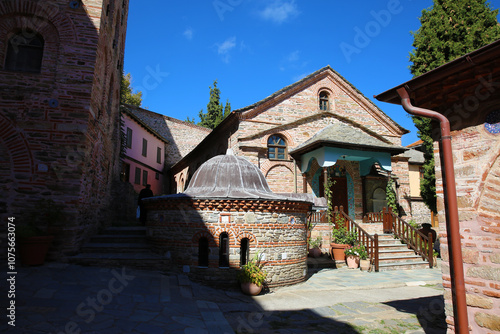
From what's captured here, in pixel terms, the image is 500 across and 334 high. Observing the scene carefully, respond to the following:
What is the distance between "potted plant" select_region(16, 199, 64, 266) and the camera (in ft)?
22.6

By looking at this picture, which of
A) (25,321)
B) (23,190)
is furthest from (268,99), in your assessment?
(25,321)

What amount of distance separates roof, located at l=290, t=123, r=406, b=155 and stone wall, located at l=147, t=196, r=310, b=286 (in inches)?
206

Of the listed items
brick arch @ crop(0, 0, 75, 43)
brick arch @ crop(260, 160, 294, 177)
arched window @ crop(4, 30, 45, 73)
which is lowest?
brick arch @ crop(260, 160, 294, 177)

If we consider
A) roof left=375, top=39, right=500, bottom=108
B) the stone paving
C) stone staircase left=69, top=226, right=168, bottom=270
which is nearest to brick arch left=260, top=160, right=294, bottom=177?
stone staircase left=69, top=226, right=168, bottom=270

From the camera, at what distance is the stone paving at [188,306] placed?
15.4 feet

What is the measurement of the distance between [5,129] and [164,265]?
17.6 ft

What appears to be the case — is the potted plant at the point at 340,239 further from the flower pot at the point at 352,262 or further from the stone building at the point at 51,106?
the stone building at the point at 51,106

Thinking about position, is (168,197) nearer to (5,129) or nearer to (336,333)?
(5,129)

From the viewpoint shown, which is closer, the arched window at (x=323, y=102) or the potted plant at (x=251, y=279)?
the potted plant at (x=251, y=279)

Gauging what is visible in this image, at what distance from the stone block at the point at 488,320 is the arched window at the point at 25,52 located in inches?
428

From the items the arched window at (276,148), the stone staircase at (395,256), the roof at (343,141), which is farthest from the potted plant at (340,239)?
the arched window at (276,148)

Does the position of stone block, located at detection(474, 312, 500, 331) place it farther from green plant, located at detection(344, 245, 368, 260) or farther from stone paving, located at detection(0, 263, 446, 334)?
green plant, located at detection(344, 245, 368, 260)

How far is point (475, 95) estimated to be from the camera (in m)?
4.14

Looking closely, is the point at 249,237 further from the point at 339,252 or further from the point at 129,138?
the point at 129,138
